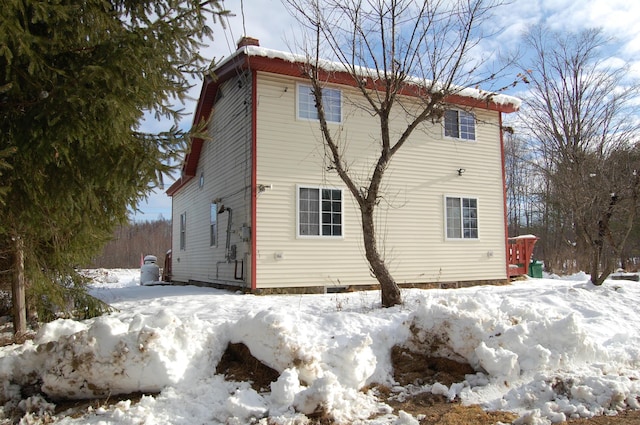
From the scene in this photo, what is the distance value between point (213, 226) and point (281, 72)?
15.9 ft

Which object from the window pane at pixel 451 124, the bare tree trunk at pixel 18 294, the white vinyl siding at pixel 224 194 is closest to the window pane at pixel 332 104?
the white vinyl siding at pixel 224 194

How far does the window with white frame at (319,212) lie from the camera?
428 inches

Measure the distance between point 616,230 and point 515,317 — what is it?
19838 millimetres

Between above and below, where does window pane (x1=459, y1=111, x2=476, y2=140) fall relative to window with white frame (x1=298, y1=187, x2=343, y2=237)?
above

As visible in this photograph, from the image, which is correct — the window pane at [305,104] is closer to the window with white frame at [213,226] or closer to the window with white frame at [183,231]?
the window with white frame at [213,226]

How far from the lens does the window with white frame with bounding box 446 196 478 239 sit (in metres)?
12.7

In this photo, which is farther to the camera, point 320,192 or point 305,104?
point 305,104

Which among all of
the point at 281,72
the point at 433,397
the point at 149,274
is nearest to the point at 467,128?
the point at 281,72

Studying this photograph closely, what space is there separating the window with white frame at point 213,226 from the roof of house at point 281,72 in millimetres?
1572

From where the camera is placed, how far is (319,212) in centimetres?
1105

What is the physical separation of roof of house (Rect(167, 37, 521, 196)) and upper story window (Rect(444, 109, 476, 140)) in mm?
512

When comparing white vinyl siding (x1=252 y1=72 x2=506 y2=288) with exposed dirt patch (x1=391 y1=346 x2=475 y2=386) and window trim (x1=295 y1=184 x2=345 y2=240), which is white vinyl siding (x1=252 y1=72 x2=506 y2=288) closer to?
window trim (x1=295 y1=184 x2=345 y2=240)

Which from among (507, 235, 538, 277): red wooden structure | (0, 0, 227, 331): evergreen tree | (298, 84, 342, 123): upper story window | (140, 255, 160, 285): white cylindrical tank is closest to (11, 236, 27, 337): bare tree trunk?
(0, 0, 227, 331): evergreen tree

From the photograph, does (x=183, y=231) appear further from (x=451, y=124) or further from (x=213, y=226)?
(x=451, y=124)
